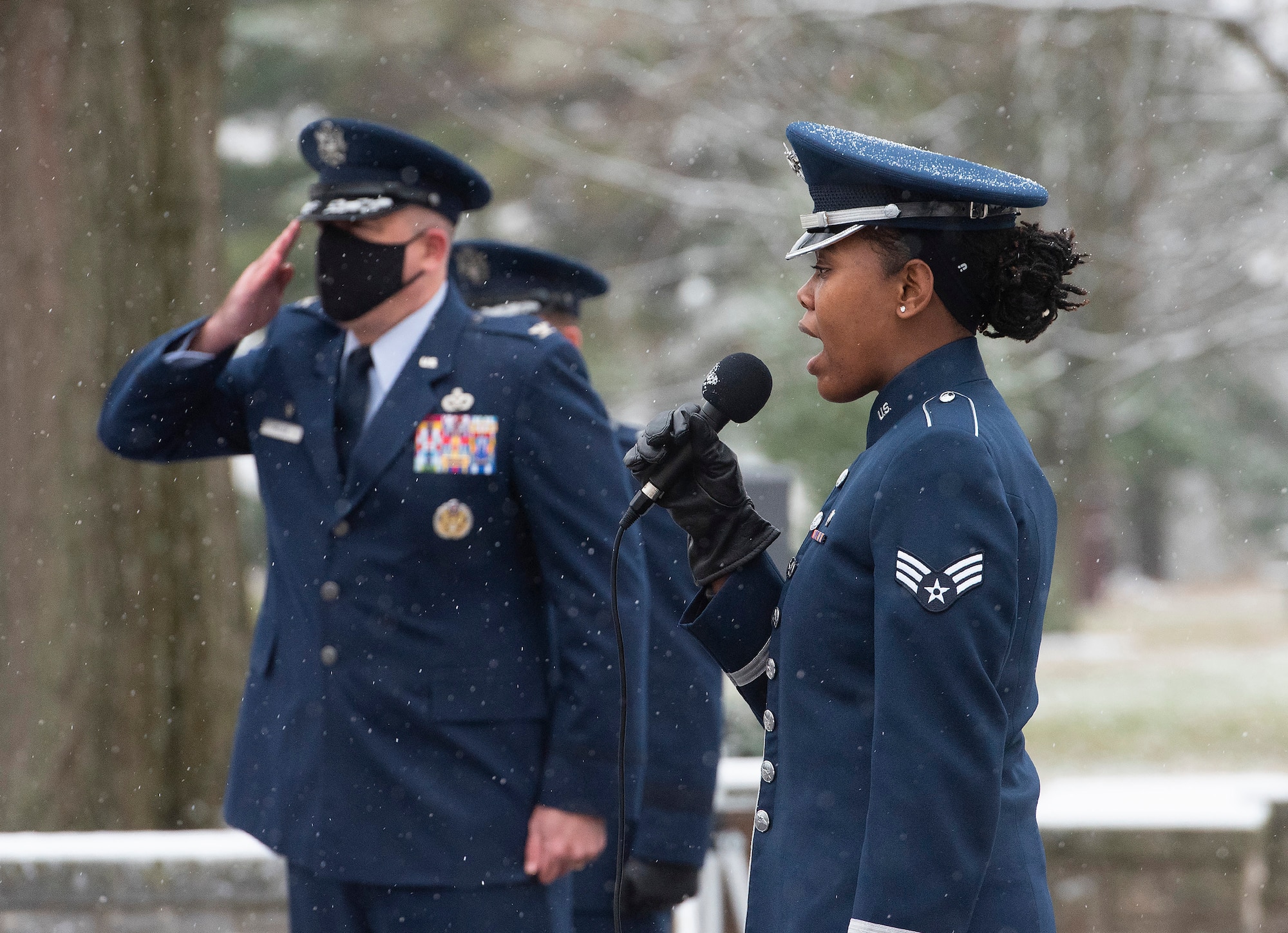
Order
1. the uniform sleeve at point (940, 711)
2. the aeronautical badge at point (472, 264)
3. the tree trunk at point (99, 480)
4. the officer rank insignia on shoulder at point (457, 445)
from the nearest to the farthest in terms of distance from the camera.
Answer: the uniform sleeve at point (940, 711) → the officer rank insignia on shoulder at point (457, 445) → the aeronautical badge at point (472, 264) → the tree trunk at point (99, 480)

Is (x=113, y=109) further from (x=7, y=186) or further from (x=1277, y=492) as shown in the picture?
(x=1277, y=492)

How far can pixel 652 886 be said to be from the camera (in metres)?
3.58

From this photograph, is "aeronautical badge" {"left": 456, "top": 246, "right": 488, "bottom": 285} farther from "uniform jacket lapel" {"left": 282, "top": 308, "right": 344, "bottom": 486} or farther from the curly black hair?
the curly black hair

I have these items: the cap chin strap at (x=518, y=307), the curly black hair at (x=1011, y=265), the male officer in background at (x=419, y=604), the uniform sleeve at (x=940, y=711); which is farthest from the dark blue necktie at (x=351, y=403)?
the uniform sleeve at (x=940, y=711)

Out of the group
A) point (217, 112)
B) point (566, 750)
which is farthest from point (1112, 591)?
point (566, 750)

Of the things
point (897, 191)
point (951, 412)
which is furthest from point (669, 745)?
point (897, 191)

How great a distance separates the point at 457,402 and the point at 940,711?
159 centimetres

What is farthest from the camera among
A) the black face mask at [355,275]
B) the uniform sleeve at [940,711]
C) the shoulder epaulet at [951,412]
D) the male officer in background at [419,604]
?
the black face mask at [355,275]

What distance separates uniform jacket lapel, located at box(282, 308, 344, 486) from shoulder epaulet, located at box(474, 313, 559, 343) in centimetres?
33

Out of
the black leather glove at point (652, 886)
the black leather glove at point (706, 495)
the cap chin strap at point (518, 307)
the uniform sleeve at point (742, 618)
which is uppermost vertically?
the cap chin strap at point (518, 307)

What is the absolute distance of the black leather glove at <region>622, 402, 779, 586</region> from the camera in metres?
2.25

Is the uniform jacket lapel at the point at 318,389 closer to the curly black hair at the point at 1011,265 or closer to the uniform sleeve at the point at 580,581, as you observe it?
the uniform sleeve at the point at 580,581

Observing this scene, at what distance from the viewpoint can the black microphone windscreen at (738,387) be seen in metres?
2.32

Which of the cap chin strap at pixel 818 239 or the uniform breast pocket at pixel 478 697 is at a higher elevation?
the cap chin strap at pixel 818 239
